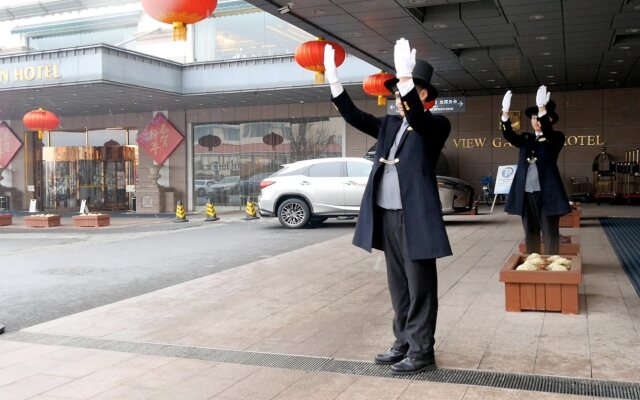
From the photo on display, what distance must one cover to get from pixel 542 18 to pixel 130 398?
381 inches

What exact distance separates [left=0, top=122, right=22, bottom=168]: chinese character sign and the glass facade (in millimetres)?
8261

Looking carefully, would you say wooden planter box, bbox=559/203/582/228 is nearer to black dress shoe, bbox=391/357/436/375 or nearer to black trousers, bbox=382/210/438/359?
black trousers, bbox=382/210/438/359

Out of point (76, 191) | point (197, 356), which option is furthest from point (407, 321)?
point (76, 191)

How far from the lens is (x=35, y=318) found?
5324 mm

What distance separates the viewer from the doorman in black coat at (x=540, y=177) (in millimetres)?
6066

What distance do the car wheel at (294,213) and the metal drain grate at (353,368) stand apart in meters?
8.86

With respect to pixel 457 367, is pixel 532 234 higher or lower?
higher

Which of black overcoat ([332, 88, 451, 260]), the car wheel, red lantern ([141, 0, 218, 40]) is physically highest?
red lantern ([141, 0, 218, 40])

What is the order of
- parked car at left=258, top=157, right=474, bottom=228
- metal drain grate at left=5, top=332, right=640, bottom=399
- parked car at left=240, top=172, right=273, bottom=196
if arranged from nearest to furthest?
1. metal drain grate at left=5, top=332, right=640, bottom=399
2. parked car at left=258, top=157, right=474, bottom=228
3. parked car at left=240, top=172, right=273, bottom=196

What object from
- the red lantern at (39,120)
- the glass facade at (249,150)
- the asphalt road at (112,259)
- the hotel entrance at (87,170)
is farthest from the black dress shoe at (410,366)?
the hotel entrance at (87,170)

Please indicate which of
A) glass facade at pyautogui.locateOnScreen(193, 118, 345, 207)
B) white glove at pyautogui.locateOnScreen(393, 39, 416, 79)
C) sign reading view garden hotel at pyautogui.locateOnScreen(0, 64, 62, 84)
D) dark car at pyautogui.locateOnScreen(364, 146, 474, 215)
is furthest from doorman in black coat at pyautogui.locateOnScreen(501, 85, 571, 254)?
glass facade at pyautogui.locateOnScreen(193, 118, 345, 207)

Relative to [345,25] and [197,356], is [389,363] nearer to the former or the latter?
[197,356]

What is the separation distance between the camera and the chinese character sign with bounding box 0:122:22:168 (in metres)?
26.5

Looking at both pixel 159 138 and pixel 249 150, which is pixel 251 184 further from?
pixel 159 138
